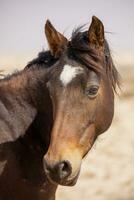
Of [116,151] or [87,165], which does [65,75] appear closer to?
[87,165]

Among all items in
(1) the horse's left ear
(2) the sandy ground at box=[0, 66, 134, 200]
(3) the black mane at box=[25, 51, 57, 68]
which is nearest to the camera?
(1) the horse's left ear

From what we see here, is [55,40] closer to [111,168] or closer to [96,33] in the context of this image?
[96,33]

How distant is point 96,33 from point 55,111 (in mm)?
879

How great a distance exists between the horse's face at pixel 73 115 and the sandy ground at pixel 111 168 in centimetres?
580

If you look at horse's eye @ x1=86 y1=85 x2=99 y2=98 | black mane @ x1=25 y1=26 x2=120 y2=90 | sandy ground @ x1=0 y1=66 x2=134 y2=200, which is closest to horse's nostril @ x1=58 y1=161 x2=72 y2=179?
horse's eye @ x1=86 y1=85 x2=99 y2=98

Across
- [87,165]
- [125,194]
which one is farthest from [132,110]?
[125,194]

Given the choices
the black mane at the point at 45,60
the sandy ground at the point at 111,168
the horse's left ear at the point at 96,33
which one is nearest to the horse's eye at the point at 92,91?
the horse's left ear at the point at 96,33

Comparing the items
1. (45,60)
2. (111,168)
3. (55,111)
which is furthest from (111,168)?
(55,111)

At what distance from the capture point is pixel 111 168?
493 inches

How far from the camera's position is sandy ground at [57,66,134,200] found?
10984 millimetres

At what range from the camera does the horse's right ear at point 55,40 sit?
522 centimetres

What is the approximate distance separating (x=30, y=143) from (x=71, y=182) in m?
0.89

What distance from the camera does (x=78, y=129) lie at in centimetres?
485

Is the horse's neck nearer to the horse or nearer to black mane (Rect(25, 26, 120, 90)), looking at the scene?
the horse
